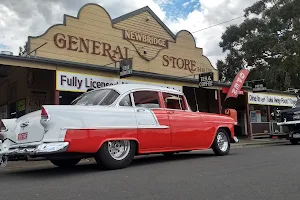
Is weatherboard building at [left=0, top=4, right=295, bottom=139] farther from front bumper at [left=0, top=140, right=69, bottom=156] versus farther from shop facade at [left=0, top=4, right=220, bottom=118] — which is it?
front bumper at [left=0, top=140, right=69, bottom=156]

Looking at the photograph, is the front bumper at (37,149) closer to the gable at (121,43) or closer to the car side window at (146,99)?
the car side window at (146,99)

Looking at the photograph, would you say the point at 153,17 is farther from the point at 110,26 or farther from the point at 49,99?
the point at 49,99

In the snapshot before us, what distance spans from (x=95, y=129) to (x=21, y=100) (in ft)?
37.2

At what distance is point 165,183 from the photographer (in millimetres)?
5777

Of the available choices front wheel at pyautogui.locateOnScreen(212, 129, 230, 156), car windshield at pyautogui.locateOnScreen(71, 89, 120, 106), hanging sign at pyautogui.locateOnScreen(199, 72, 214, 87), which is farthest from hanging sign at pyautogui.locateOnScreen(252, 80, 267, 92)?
car windshield at pyautogui.locateOnScreen(71, 89, 120, 106)

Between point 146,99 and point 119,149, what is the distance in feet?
4.84

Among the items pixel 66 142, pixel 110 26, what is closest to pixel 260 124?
pixel 110 26

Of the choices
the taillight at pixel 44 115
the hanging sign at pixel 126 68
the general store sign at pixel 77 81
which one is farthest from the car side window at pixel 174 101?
the general store sign at pixel 77 81

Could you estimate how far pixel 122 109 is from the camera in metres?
7.65

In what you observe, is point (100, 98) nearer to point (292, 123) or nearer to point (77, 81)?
point (77, 81)

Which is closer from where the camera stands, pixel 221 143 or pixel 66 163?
pixel 66 163

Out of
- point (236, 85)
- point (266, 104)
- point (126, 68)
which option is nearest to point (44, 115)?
point (126, 68)

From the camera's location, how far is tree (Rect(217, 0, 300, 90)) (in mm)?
30469

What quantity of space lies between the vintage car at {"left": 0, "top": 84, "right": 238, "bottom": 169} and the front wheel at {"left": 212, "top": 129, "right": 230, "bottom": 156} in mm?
209
